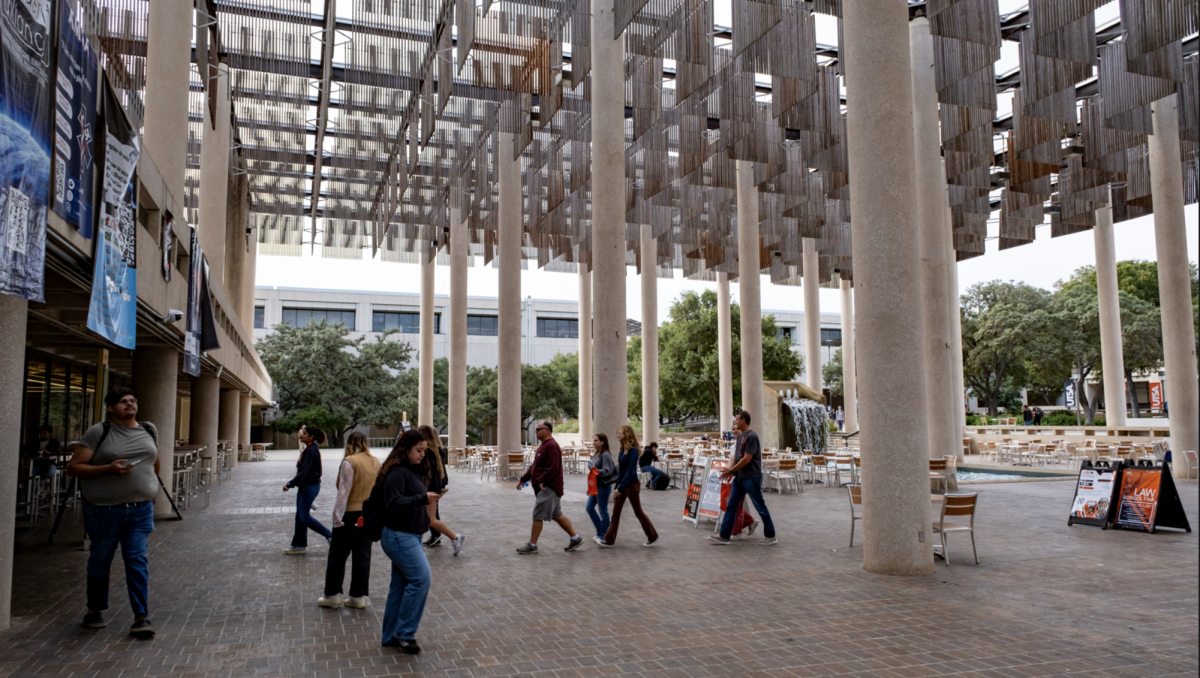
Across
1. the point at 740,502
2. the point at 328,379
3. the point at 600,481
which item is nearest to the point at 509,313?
the point at 600,481

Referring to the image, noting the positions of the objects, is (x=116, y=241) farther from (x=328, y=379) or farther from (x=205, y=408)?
(x=328, y=379)

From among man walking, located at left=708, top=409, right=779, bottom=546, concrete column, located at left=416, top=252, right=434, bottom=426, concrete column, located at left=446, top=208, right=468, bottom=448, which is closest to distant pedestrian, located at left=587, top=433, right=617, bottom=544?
man walking, located at left=708, top=409, right=779, bottom=546

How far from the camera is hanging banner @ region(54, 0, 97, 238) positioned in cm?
585

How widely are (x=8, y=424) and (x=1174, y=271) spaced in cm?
2411

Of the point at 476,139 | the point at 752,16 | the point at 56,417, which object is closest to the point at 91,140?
the point at 752,16

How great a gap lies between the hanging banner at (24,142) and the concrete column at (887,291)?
23.7 feet

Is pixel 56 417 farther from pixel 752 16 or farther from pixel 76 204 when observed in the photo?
pixel 752 16

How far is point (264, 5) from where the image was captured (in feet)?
62.5

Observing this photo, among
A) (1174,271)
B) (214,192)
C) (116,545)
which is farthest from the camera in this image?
(1174,271)

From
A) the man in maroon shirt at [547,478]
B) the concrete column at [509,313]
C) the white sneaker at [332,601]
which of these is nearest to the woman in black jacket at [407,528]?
the white sneaker at [332,601]

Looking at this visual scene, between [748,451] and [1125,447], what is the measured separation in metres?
19.5

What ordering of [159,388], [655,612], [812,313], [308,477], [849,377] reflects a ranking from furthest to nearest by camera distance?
[849,377] < [812,313] < [159,388] < [308,477] < [655,612]

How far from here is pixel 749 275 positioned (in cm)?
2644

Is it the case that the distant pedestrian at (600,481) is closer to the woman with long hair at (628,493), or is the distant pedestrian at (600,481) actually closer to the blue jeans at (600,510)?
the blue jeans at (600,510)
